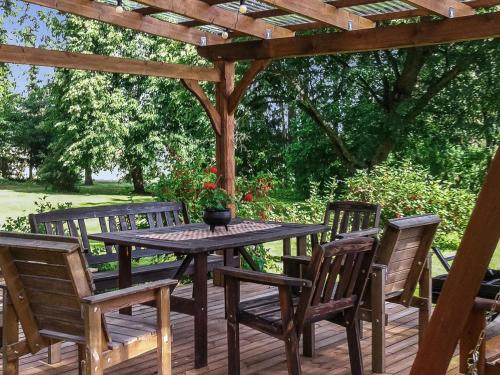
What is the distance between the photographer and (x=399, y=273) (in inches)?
153

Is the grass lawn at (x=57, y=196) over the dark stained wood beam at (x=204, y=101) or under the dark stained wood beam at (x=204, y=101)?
under

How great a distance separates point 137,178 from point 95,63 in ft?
47.8

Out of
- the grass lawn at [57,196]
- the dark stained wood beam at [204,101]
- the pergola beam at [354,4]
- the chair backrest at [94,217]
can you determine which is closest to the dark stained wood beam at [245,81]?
the dark stained wood beam at [204,101]

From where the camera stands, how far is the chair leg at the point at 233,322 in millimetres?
3377

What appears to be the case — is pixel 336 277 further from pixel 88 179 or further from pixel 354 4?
pixel 88 179

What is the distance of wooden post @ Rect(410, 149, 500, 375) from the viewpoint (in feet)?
5.42

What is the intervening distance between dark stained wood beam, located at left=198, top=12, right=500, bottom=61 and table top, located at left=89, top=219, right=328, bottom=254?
5.30 feet

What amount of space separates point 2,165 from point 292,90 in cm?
1231

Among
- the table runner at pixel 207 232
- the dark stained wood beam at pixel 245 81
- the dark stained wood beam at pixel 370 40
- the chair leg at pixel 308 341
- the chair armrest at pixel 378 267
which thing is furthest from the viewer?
the dark stained wood beam at pixel 245 81

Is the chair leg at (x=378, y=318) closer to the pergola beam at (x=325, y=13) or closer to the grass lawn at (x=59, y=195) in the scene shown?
the pergola beam at (x=325, y=13)

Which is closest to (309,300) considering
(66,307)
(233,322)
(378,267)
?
(233,322)

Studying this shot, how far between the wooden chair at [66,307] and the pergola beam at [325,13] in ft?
8.22

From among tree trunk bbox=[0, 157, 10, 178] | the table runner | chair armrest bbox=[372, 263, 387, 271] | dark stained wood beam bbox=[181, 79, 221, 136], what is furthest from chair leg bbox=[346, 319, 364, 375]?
tree trunk bbox=[0, 157, 10, 178]

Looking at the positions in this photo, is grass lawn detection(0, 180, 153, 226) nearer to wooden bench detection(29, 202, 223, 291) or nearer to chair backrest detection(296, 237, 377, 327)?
wooden bench detection(29, 202, 223, 291)
